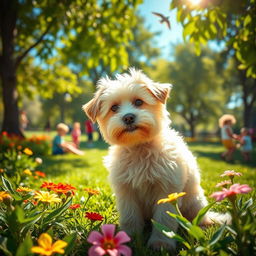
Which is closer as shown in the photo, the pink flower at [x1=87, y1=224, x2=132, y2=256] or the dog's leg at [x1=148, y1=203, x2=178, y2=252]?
the pink flower at [x1=87, y1=224, x2=132, y2=256]

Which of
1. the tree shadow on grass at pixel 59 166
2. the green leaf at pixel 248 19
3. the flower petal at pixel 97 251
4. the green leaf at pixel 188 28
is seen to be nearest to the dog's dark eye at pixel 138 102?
the flower petal at pixel 97 251

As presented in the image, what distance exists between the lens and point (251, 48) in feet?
13.7

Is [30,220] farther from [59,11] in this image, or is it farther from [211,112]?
[211,112]

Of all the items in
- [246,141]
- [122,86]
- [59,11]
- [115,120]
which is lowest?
[246,141]

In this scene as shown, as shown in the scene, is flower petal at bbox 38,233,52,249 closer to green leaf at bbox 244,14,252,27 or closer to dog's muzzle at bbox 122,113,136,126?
dog's muzzle at bbox 122,113,136,126

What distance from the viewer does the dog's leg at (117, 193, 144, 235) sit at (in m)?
2.71

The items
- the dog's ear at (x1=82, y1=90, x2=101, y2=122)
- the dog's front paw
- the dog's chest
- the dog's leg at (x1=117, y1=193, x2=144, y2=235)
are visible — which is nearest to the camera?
the dog's front paw

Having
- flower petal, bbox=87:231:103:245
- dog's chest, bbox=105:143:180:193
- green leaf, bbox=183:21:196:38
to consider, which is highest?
green leaf, bbox=183:21:196:38

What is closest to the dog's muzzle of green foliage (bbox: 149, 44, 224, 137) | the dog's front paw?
the dog's front paw

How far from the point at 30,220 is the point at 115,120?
1.29 m

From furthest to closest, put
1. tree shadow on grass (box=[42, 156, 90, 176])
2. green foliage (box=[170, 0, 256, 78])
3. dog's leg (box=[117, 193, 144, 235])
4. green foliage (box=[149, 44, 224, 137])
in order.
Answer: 1. green foliage (box=[149, 44, 224, 137])
2. tree shadow on grass (box=[42, 156, 90, 176])
3. green foliage (box=[170, 0, 256, 78])
4. dog's leg (box=[117, 193, 144, 235])

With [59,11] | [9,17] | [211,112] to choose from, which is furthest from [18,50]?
[211,112]

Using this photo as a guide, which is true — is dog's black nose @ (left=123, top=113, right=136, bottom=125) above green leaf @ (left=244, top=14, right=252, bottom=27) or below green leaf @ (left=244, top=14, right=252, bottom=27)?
below

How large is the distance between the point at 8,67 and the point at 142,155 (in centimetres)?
928
